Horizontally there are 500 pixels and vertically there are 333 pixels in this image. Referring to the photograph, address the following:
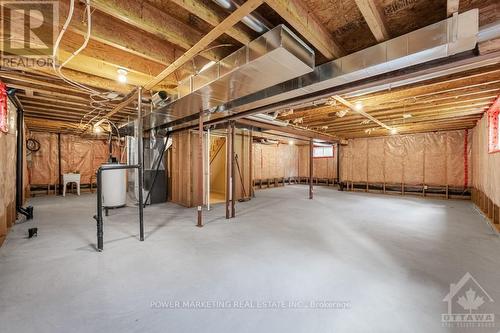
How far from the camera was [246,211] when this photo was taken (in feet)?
16.4

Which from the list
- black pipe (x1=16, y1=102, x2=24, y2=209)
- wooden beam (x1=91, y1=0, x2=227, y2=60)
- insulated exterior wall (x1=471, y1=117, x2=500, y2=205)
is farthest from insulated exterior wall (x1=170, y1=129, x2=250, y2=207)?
insulated exterior wall (x1=471, y1=117, x2=500, y2=205)

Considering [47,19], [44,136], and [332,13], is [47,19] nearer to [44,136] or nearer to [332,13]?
[332,13]

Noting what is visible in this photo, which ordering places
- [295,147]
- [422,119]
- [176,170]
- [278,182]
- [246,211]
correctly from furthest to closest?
1. [295,147]
2. [278,182]
3. [176,170]
4. [422,119]
5. [246,211]

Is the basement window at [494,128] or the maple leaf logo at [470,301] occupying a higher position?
the basement window at [494,128]

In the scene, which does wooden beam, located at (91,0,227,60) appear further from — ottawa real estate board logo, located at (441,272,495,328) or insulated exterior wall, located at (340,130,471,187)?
insulated exterior wall, located at (340,130,471,187)

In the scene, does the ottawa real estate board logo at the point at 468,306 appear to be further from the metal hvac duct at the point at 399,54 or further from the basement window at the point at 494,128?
the basement window at the point at 494,128

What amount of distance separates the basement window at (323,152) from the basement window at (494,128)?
6.02 m

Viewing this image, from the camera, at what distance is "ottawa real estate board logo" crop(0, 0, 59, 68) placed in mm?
1634

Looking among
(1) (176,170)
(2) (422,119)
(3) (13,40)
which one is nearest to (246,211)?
(1) (176,170)

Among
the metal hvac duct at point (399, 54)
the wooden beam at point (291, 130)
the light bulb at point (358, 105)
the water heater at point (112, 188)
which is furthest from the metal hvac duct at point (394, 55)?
the water heater at point (112, 188)

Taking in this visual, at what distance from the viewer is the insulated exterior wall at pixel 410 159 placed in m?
6.73

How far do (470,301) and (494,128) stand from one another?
379 centimetres

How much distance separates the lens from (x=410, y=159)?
297 inches

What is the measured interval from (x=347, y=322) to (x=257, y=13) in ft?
8.19
